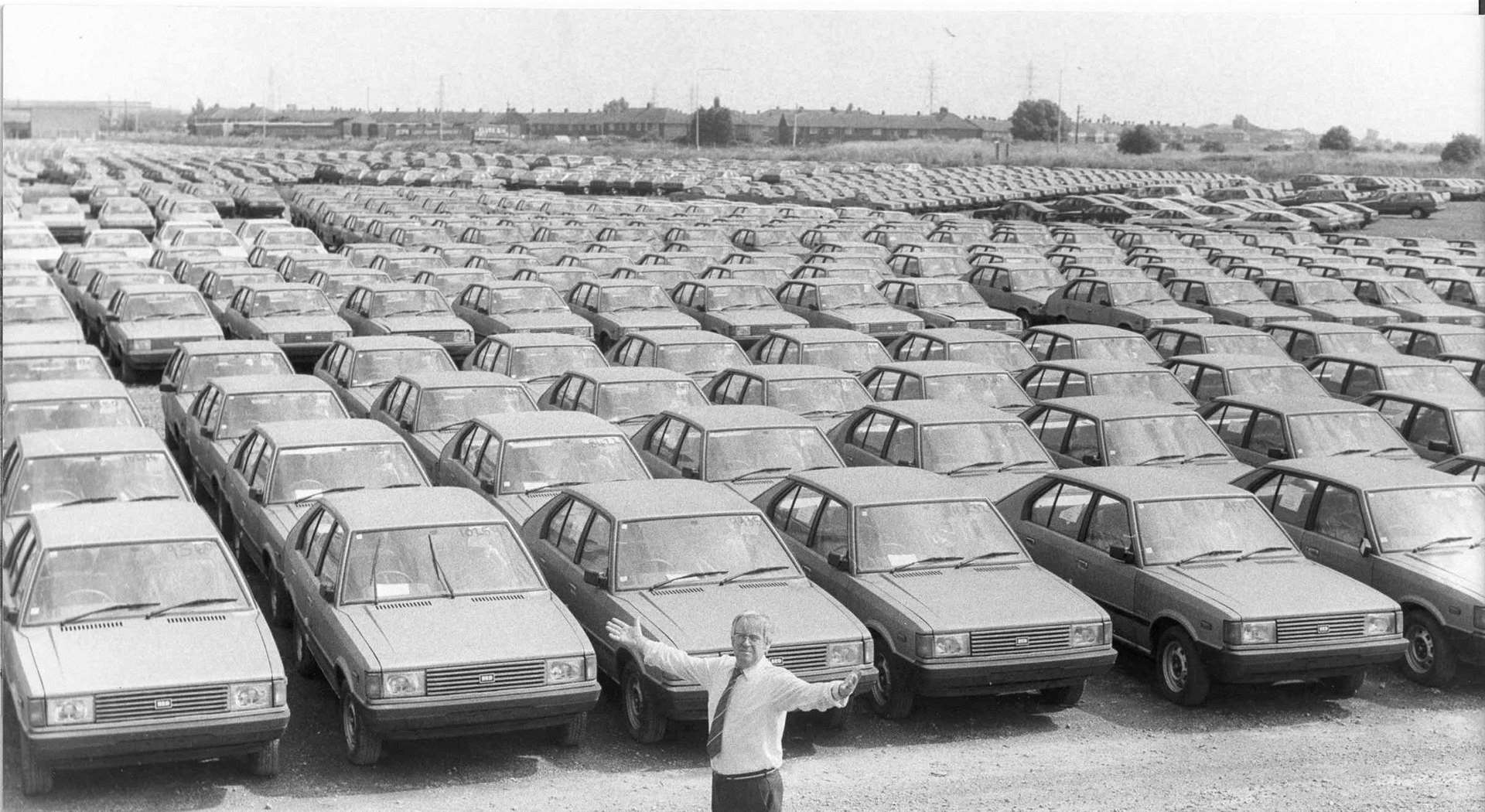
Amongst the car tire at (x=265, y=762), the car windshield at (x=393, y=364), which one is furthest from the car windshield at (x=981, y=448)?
the car tire at (x=265, y=762)

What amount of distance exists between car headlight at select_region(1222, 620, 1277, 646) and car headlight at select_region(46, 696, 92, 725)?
19.4ft

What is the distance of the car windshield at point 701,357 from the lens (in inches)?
647

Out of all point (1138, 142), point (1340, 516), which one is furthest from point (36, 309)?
point (1138, 142)

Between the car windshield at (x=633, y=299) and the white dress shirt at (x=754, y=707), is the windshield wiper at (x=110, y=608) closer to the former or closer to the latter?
the white dress shirt at (x=754, y=707)

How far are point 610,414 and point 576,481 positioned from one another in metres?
2.46

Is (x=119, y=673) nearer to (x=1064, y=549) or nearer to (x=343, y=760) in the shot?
(x=343, y=760)

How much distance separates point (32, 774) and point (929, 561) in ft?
16.1

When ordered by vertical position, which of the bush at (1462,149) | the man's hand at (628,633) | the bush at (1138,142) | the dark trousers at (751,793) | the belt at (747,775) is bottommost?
the dark trousers at (751,793)

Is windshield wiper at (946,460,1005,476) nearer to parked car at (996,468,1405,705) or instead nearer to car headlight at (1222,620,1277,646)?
parked car at (996,468,1405,705)

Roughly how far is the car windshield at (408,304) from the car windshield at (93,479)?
9.73 metres

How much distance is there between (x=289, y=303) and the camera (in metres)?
20.5

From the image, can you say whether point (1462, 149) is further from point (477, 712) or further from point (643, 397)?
point (477, 712)

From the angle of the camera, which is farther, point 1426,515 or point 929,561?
point 1426,515

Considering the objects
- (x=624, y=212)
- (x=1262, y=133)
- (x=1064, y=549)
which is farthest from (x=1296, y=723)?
(x=624, y=212)
